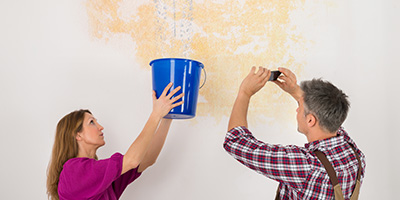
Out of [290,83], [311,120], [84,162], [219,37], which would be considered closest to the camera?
[311,120]

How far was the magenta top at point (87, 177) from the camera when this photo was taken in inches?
55.3

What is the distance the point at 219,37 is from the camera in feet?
6.73

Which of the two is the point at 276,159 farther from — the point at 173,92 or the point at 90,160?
the point at 90,160

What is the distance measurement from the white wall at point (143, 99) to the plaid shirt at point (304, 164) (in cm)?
68

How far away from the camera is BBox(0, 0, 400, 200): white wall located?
193 centimetres

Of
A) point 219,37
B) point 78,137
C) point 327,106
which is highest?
point 219,37

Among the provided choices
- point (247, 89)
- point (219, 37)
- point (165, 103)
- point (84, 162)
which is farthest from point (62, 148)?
point (219, 37)

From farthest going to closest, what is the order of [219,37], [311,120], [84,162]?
1. [219,37]
2. [84,162]
3. [311,120]

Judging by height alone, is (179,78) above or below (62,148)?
above

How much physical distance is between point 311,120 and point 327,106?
0.08 metres

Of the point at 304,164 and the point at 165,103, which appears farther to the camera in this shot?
the point at 165,103

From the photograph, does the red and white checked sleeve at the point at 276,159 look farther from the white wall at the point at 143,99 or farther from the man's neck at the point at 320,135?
the white wall at the point at 143,99

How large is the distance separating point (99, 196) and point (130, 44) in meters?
0.97

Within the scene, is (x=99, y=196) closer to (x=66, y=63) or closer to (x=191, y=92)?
(x=191, y=92)
